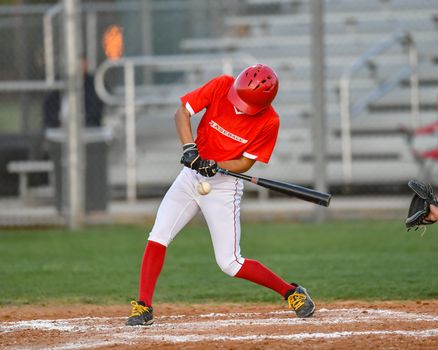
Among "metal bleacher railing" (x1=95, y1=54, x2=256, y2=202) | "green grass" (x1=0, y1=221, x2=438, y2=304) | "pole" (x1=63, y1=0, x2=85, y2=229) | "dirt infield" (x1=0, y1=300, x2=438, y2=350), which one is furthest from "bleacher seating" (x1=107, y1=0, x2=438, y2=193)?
"dirt infield" (x1=0, y1=300, x2=438, y2=350)

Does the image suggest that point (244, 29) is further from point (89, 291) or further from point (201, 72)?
point (89, 291)

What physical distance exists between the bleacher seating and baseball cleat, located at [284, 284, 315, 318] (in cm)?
752

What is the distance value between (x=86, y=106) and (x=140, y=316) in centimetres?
784

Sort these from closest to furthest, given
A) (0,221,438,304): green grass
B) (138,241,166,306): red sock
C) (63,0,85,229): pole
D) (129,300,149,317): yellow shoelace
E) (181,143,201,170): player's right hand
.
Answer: (181,143,201,170): player's right hand → (129,300,149,317): yellow shoelace → (138,241,166,306): red sock → (0,221,438,304): green grass → (63,0,85,229): pole

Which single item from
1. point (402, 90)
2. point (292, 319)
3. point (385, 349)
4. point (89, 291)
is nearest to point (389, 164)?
point (402, 90)

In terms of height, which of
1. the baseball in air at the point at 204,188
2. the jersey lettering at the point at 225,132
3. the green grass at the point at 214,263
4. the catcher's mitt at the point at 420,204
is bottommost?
the green grass at the point at 214,263

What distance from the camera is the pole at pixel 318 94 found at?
1241 centimetres

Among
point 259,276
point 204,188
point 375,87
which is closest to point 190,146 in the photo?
point 204,188

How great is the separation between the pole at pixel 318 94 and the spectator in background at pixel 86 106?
116 inches

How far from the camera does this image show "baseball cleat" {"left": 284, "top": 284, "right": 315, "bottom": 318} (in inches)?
255

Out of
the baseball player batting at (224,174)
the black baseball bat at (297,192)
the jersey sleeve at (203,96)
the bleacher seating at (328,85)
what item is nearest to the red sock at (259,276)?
the baseball player batting at (224,174)

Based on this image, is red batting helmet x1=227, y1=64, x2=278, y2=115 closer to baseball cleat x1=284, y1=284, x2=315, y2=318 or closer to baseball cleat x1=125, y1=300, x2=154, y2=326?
baseball cleat x1=284, y1=284, x2=315, y2=318

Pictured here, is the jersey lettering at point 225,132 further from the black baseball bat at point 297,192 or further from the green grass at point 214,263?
the green grass at point 214,263

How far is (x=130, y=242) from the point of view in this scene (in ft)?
37.5
